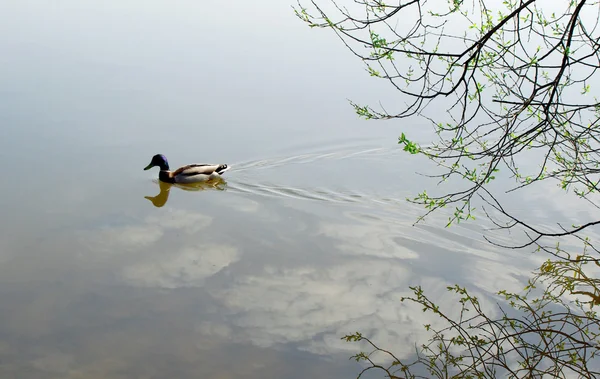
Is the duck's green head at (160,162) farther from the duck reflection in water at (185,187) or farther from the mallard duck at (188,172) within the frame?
the duck reflection in water at (185,187)

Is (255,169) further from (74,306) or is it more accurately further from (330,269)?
(74,306)

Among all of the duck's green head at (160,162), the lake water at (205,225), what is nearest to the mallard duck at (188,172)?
the duck's green head at (160,162)

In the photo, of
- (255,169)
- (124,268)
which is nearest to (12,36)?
(255,169)

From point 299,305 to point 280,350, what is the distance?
0.84 m

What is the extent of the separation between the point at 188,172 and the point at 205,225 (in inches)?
80.2

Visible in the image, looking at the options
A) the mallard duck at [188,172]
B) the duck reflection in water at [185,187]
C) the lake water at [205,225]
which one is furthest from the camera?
the mallard duck at [188,172]

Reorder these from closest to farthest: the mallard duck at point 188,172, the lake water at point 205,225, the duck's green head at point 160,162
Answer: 1. the lake water at point 205,225
2. the mallard duck at point 188,172
3. the duck's green head at point 160,162

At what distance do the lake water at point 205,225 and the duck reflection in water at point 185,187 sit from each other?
0.18 ft

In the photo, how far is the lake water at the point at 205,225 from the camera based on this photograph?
20.5ft

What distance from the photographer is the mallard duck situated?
425 inches

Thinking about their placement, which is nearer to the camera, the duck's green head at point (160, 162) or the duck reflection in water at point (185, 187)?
the duck reflection in water at point (185, 187)

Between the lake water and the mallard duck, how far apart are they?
20 cm

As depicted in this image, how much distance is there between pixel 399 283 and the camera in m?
7.53

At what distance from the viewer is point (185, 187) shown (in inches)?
432
